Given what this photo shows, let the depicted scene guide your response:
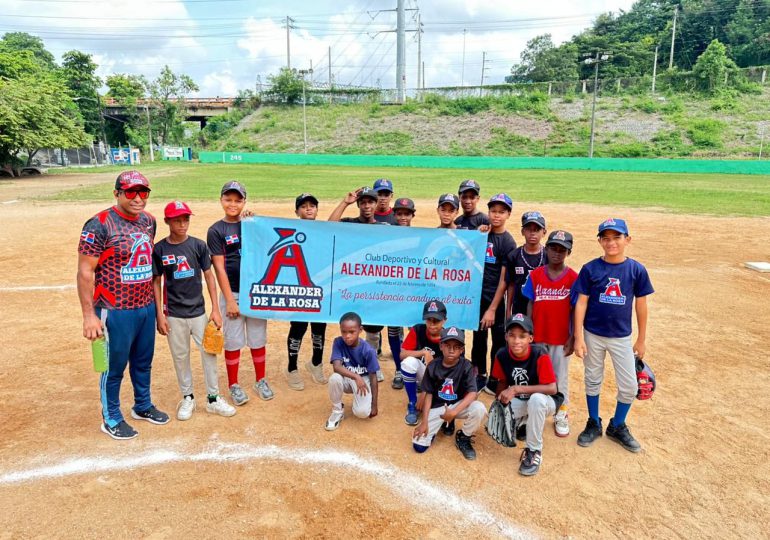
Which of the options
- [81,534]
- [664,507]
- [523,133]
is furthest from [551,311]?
[523,133]

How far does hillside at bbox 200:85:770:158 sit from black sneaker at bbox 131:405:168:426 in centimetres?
5379

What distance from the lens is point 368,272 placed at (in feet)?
18.5

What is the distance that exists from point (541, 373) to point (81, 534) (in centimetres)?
362

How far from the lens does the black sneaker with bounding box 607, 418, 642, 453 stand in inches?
175

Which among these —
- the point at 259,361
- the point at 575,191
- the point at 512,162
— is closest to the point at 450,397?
the point at 259,361

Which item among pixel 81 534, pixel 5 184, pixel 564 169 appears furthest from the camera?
pixel 564 169

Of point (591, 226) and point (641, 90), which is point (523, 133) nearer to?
point (641, 90)

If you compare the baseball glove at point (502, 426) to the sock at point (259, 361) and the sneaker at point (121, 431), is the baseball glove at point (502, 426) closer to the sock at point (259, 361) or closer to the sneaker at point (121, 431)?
the sock at point (259, 361)

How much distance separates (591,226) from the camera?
1592cm

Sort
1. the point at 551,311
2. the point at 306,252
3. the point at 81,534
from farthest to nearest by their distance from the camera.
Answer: the point at 306,252
the point at 551,311
the point at 81,534

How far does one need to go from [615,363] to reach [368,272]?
263 centimetres

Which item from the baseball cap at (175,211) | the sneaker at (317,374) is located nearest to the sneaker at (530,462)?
the sneaker at (317,374)

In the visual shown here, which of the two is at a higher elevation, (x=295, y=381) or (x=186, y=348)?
(x=186, y=348)

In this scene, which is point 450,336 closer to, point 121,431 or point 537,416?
A: point 537,416
